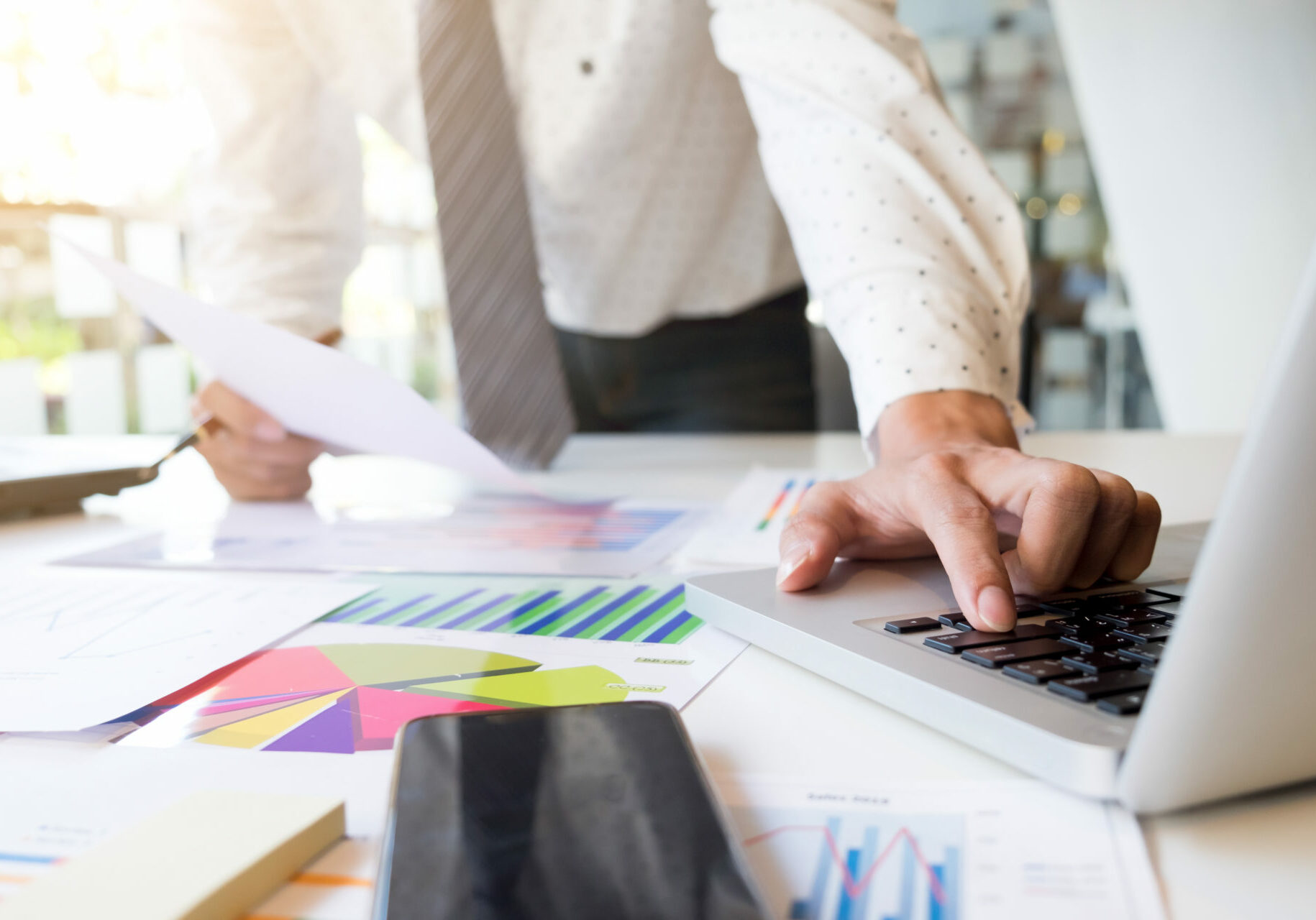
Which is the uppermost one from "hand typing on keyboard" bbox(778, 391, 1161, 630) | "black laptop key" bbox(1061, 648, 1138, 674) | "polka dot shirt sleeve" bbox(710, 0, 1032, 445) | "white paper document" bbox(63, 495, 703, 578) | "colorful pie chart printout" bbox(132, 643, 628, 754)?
"polka dot shirt sleeve" bbox(710, 0, 1032, 445)

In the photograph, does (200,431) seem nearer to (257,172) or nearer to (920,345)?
(257,172)

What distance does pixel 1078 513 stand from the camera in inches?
16.2

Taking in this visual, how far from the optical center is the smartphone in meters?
0.21

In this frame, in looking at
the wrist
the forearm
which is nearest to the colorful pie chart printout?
the wrist

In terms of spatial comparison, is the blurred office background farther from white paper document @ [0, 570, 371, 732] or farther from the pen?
white paper document @ [0, 570, 371, 732]

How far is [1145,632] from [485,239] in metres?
0.83

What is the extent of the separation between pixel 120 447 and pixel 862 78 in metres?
0.95

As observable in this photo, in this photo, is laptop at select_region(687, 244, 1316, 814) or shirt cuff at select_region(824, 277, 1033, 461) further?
shirt cuff at select_region(824, 277, 1033, 461)

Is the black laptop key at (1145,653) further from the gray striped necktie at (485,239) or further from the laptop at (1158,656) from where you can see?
the gray striped necktie at (485,239)

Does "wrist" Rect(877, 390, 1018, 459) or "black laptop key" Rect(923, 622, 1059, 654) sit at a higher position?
"wrist" Rect(877, 390, 1018, 459)

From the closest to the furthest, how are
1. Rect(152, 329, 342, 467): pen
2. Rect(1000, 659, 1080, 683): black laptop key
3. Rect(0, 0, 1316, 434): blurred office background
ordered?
Rect(1000, 659, 1080, 683): black laptop key
Rect(152, 329, 342, 467): pen
Rect(0, 0, 1316, 434): blurred office background

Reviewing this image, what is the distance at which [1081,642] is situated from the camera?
349mm

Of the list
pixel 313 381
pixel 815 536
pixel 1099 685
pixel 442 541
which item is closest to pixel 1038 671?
pixel 1099 685

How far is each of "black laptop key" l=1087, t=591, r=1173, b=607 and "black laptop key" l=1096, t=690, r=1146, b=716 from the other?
0.38ft
